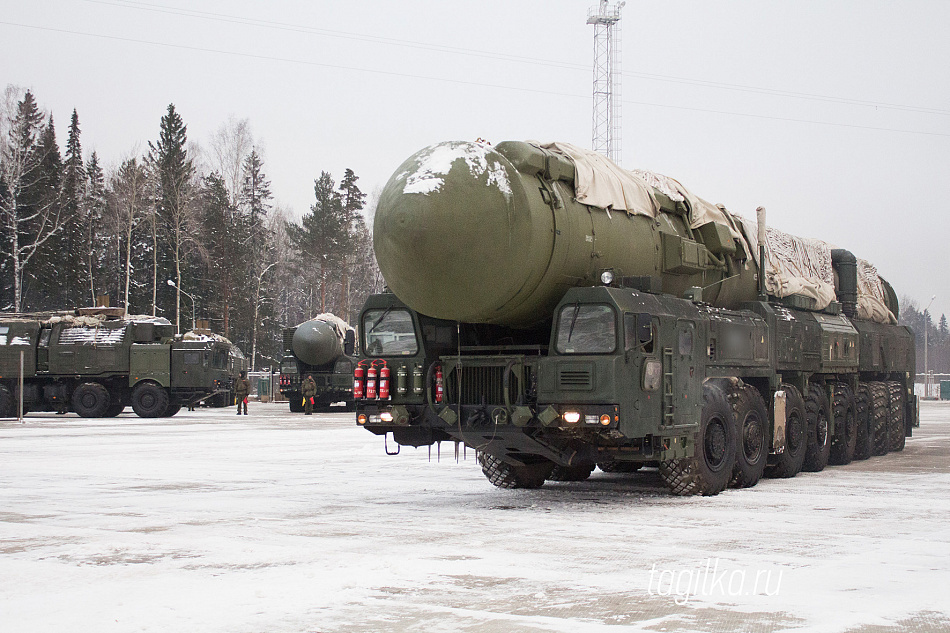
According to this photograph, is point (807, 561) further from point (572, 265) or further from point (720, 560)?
point (572, 265)

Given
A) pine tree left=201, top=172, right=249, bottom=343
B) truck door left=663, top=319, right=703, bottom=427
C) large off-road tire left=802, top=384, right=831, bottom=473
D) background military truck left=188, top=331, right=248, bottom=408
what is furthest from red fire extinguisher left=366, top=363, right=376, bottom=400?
pine tree left=201, top=172, right=249, bottom=343

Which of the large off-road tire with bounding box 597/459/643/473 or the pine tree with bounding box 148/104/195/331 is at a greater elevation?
the pine tree with bounding box 148/104/195/331

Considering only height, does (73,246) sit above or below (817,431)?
above

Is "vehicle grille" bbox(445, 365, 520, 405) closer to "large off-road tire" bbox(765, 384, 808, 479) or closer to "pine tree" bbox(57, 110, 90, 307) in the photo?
"large off-road tire" bbox(765, 384, 808, 479)

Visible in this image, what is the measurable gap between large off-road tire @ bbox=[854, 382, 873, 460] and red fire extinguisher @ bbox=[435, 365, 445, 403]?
28.1 feet

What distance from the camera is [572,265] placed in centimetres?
1021

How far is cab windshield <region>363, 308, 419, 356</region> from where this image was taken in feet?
35.8

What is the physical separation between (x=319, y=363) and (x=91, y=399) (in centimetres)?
735

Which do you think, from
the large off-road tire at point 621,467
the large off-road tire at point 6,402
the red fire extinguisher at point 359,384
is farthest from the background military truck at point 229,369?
the red fire extinguisher at point 359,384

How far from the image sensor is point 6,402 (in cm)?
3191

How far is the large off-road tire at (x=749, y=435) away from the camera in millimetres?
11961

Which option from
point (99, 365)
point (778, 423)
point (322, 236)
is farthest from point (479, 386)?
point (322, 236)

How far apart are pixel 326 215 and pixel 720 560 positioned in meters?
56.3

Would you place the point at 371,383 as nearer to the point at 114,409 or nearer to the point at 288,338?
the point at 114,409
